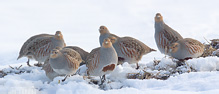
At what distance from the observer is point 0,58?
33.6 ft

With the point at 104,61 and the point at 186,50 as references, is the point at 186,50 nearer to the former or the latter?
the point at 186,50

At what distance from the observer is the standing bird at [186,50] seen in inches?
229

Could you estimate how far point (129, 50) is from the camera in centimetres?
611

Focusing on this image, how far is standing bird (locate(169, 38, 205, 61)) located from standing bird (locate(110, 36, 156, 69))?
0.60m

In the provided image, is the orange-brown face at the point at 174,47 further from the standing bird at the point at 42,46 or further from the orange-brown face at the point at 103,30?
the standing bird at the point at 42,46

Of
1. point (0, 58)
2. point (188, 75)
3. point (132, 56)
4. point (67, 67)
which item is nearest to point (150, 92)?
point (188, 75)

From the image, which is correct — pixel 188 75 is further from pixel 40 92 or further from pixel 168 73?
pixel 40 92

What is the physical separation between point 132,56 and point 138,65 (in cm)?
25

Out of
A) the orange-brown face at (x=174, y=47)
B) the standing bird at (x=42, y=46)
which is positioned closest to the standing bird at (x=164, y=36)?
the orange-brown face at (x=174, y=47)

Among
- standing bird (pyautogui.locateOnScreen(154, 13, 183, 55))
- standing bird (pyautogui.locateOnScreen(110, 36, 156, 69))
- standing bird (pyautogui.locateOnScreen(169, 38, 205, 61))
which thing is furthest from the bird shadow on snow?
standing bird (pyautogui.locateOnScreen(154, 13, 183, 55))

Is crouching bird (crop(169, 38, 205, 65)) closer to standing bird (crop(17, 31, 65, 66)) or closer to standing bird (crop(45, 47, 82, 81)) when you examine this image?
standing bird (crop(45, 47, 82, 81))

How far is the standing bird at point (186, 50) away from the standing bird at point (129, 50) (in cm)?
60

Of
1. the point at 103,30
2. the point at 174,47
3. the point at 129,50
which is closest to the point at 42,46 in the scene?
the point at 103,30

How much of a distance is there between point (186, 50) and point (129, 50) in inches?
42.4
